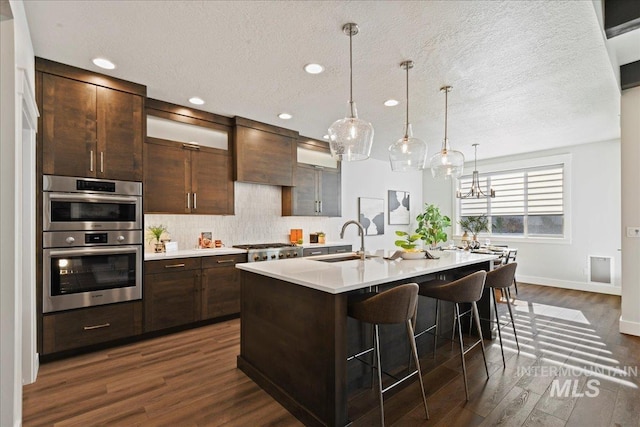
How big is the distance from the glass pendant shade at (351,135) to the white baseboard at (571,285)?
5559mm

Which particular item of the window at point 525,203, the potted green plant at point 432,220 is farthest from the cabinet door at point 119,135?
the window at point 525,203

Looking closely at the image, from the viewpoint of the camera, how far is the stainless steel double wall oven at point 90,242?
2781mm

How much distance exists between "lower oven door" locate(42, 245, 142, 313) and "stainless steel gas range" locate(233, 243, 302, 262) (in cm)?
129

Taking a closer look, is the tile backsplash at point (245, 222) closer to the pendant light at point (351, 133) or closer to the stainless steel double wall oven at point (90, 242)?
the stainless steel double wall oven at point (90, 242)

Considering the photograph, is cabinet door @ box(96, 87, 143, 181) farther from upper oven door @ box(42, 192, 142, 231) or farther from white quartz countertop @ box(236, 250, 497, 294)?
white quartz countertop @ box(236, 250, 497, 294)

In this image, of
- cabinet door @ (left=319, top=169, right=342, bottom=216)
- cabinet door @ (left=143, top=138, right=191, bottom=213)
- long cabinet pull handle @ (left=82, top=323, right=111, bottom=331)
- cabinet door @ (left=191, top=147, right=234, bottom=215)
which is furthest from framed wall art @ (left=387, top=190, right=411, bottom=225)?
long cabinet pull handle @ (left=82, top=323, right=111, bottom=331)

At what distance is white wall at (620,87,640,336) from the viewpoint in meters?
3.40

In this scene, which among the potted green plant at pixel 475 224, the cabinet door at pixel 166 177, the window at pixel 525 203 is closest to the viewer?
the cabinet door at pixel 166 177

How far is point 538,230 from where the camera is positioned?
6188 millimetres

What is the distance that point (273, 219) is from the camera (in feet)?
16.6

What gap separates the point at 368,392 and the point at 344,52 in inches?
104

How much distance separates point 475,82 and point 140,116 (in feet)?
11.3

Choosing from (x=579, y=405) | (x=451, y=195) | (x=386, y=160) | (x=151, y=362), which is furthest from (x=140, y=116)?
(x=451, y=195)
